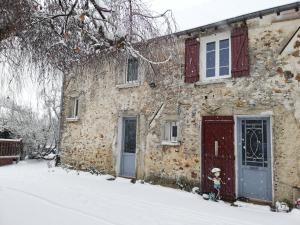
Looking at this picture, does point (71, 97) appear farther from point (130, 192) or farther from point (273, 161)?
point (273, 161)

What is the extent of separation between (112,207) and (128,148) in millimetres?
4100

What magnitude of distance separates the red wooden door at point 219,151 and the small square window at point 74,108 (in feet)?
20.2

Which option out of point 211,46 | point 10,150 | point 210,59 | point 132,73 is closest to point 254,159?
point 210,59

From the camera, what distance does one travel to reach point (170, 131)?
358 inches

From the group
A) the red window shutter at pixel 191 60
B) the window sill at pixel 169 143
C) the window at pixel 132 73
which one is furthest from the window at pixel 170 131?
the window at pixel 132 73

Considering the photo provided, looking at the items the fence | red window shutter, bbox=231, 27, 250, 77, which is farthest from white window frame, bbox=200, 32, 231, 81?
the fence

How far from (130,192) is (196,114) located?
9.57 ft

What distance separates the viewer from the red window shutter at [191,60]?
8.48 meters

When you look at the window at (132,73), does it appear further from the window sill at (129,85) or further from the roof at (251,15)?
the roof at (251,15)

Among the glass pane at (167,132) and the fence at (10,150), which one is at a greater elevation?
→ the glass pane at (167,132)

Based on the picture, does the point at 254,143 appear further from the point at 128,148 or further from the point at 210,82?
the point at 128,148

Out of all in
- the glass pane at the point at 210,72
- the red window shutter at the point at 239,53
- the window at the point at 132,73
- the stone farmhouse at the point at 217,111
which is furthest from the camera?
the window at the point at 132,73

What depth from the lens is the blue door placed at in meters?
7.17

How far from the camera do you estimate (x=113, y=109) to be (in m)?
10.5
